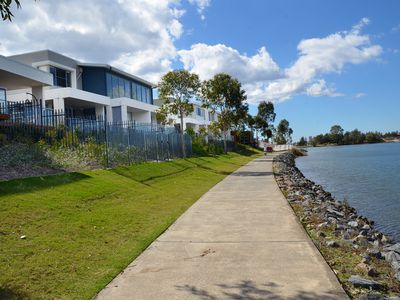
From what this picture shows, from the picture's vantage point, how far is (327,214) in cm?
1129

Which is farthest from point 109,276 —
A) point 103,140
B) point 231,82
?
point 231,82

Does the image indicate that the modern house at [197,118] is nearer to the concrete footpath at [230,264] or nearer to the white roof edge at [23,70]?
the white roof edge at [23,70]

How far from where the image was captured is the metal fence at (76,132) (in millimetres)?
17516

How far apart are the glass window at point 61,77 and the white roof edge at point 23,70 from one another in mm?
8555

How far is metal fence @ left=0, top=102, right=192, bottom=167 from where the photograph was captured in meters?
17.5

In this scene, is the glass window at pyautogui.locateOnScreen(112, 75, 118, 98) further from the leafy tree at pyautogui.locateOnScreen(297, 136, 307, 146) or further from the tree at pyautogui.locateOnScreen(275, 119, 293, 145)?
the leafy tree at pyautogui.locateOnScreen(297, 136, 307, 146)

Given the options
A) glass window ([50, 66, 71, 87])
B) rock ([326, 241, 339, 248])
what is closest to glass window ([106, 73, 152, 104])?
glass window ([50, 66, 71, 87])

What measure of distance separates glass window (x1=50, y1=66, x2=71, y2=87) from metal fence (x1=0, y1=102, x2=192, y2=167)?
13.6 m

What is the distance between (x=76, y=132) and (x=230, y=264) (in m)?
13.7

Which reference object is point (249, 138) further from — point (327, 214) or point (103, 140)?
point (327, 214)

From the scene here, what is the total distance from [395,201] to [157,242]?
12.4m

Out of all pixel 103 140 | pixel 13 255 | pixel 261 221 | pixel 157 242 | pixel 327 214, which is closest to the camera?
pixel 13 255

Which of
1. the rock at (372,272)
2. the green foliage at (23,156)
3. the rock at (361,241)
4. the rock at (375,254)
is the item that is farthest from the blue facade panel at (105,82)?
the rock at (372,272)

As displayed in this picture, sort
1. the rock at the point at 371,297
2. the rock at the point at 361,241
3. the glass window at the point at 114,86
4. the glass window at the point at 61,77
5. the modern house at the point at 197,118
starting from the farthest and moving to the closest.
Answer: the modern house at the point at 197,118, the glass window at the point at 114,86, the glass window at the point at 61,77, the rock at the point at 361,241, the rock at the point at 371,297
